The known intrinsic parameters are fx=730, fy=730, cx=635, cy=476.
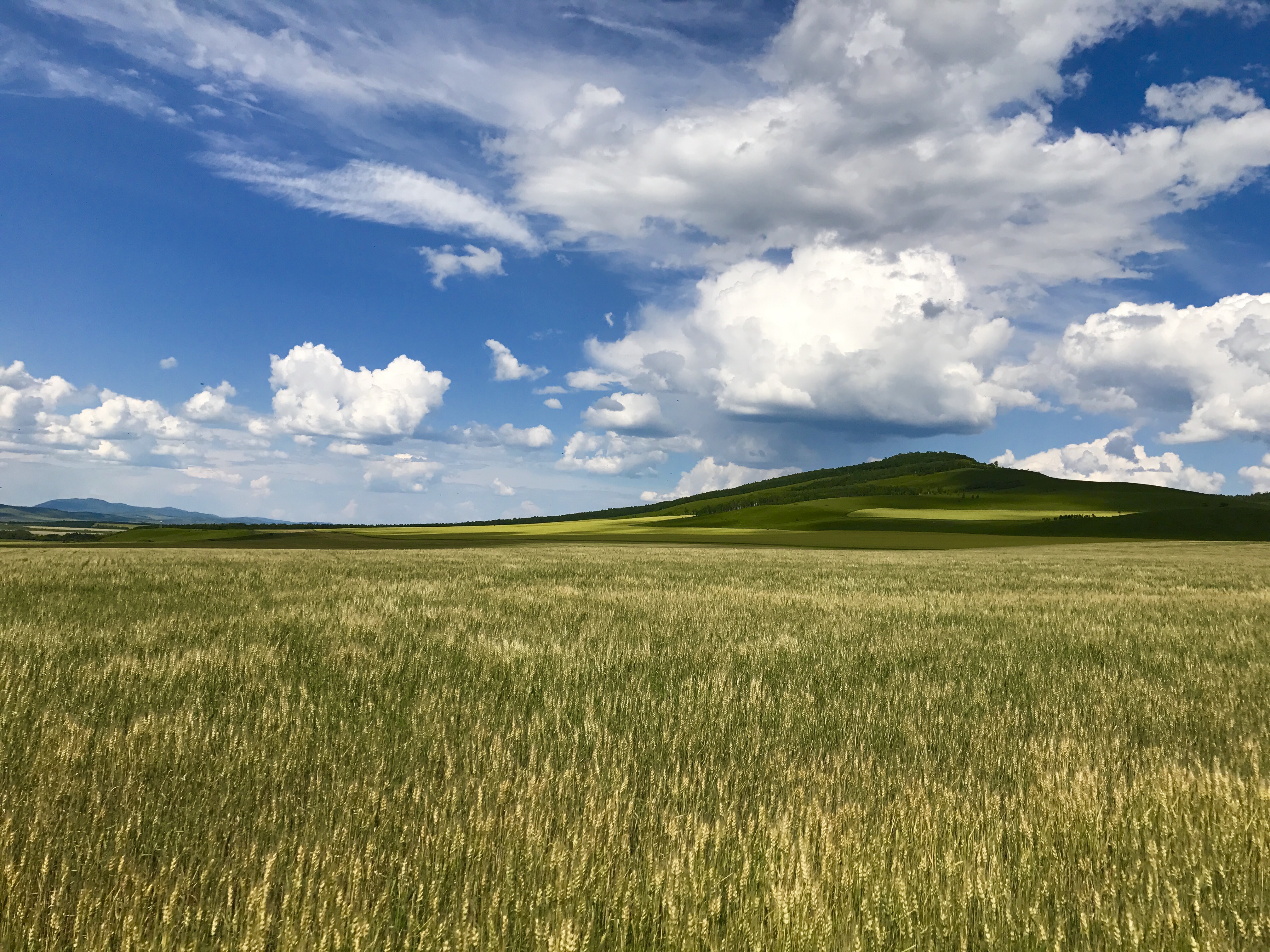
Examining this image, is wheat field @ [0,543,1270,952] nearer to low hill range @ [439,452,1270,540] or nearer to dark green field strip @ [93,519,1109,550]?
dark green field strip @ [93,519,1109,550]

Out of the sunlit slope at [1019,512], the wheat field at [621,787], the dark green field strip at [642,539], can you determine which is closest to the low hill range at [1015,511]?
the sunlit slope at [1019,512]

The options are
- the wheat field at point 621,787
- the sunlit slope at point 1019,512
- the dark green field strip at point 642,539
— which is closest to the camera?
the wheat field at point 621,787

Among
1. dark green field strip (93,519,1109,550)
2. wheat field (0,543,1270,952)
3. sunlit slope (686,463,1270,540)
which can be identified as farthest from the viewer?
sunlit slope (686,463,1270,540)

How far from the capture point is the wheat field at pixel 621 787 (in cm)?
372

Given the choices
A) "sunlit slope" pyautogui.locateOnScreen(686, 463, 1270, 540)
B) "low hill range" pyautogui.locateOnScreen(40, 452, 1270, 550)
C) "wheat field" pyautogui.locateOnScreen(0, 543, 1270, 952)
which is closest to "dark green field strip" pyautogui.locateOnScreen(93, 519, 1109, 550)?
"low hill range" pyautogui.locateOnScreen(40, 452, 1270, 550)

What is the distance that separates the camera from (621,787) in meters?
5.38

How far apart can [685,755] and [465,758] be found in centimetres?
189

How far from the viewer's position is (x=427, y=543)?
73188mm

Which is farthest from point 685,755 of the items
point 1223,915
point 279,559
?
point 279,559

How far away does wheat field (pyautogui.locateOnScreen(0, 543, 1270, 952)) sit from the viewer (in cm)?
372

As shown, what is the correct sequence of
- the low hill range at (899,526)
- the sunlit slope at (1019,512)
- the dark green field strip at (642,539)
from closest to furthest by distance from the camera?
the dark green field strip at (642,539)
the low hill range at (899,526)
the sunlit slope at (1019,512)

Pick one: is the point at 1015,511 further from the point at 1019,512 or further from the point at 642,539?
the point at 642,539

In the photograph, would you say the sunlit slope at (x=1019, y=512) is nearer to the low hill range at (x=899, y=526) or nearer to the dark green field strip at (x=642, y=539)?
the low hill range at (x=899, y=526)

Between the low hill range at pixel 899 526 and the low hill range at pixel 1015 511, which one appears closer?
the low hill range at pixel 899 526
